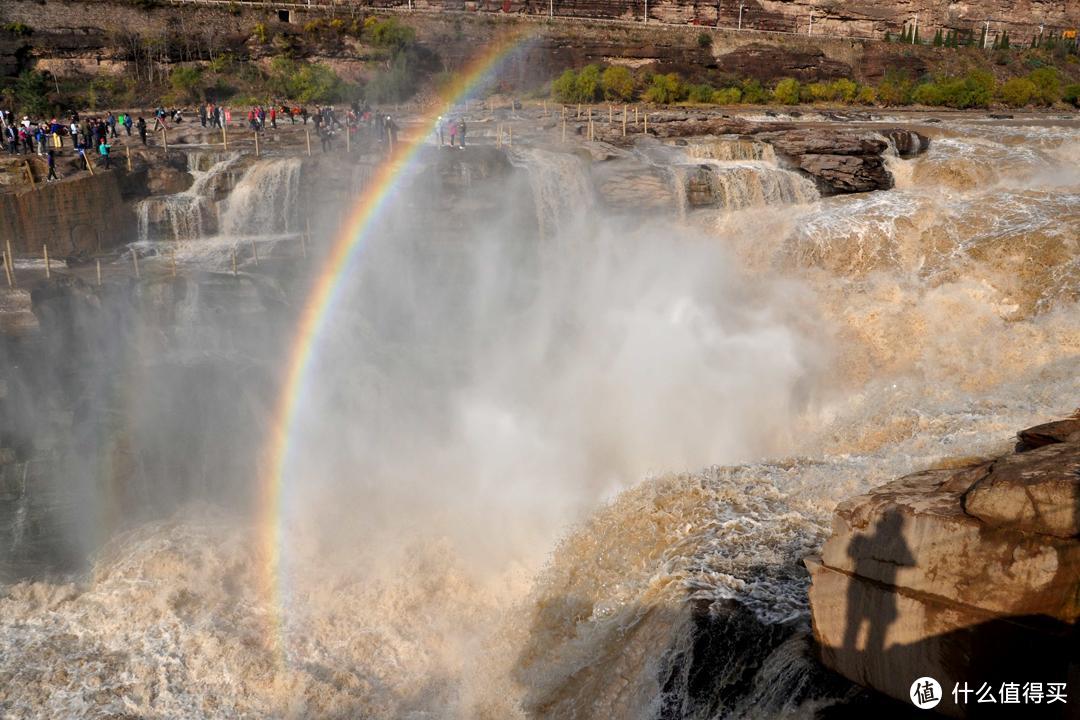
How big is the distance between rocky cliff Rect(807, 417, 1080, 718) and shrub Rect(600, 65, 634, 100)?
28.8 metres

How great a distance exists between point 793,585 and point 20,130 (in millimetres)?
18978

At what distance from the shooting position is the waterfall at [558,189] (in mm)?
17375

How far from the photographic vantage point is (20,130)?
18.4m

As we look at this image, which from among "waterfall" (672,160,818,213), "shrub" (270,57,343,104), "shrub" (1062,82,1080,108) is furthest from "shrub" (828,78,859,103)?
"shrub" (270,57,343,104)

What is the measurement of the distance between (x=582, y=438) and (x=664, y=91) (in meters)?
23.7

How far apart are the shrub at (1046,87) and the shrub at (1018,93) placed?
0.38 metres

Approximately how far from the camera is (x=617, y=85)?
32719mm

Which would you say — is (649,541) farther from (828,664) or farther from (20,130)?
(20,130)

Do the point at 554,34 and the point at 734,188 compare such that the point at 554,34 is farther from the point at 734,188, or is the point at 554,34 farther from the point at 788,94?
the point at 734,188

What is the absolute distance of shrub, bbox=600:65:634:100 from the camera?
32.7 m

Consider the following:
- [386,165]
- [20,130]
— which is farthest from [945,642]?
[20,130]

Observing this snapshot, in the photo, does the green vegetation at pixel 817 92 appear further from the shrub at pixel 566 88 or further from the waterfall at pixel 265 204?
the waterfall at pixel 265 204

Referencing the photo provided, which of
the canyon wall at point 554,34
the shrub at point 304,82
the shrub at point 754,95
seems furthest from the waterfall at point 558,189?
the canyon wall at point 554,34

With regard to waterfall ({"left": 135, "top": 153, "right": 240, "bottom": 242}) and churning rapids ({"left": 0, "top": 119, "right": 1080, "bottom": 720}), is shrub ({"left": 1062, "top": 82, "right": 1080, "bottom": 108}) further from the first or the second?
waterfall ({"left": 135, "top": 153, "right": 240, "bottom": 242})
